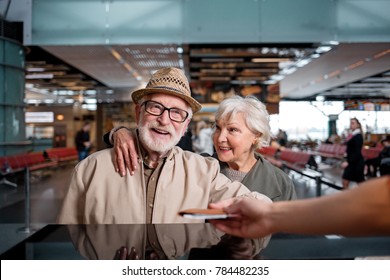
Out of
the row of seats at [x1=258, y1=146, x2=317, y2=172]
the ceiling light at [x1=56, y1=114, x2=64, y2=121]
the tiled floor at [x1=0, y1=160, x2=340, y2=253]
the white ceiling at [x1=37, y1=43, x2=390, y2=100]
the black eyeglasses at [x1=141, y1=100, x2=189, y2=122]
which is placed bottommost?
the tiled floor at [x1=0, y1=160, x2=340, y2=253]

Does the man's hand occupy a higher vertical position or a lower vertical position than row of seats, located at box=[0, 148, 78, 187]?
higher

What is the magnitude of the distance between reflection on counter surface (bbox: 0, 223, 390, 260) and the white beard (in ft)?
0.64

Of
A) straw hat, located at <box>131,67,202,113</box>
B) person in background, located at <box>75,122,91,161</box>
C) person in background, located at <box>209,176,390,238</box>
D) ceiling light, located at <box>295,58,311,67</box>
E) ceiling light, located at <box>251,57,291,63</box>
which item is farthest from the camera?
ceiling light, located at <box>251,57,291,63</box>

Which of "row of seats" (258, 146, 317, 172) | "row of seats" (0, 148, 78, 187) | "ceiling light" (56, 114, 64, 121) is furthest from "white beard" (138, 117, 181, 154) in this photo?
"ceiling light" (56, 114, 64, 121)

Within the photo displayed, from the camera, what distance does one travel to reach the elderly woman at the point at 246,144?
1.16 metres

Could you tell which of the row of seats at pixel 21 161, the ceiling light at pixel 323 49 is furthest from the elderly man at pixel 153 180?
the ceiling light at pixel 323 49

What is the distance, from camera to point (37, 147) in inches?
196

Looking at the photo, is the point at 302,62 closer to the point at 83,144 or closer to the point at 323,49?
the point at 323,49

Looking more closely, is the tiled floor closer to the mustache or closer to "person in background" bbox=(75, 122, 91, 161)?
"person in background" bbox=(75, 122, 91, 161)

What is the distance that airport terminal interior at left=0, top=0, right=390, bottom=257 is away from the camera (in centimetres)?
165

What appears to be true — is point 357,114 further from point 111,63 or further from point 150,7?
point 111,63

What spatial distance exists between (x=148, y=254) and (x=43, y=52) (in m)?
5.24

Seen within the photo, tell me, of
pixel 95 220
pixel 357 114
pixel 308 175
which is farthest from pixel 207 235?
pixel 308 175

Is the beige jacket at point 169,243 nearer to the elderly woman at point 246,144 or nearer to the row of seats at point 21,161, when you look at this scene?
the elderly woman at point 246,144
